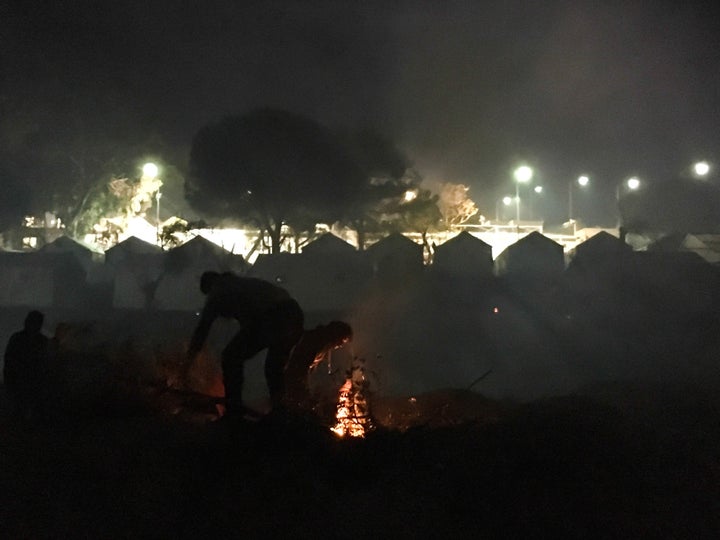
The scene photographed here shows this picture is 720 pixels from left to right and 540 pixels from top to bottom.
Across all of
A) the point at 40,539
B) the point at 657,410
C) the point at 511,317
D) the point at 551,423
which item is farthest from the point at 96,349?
the point at 511,317

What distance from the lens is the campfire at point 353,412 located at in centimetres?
532

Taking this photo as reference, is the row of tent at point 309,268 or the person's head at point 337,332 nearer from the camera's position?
the person's head at point 337,332

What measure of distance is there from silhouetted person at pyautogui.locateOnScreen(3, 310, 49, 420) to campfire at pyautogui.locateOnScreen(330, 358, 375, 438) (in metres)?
2.59

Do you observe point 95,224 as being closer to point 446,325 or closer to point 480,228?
point 480,228

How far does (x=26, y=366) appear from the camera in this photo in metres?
6.61

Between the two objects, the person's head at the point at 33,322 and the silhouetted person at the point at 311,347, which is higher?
the person's head at the point at 33,322

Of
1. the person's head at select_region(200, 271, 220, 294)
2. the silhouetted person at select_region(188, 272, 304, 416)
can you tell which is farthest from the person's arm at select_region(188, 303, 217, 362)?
the person's head at select_region(200, 271, 220, 294)

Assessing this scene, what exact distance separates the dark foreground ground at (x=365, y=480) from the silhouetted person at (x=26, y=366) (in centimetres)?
93

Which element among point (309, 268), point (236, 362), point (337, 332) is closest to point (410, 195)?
point (309, 268)

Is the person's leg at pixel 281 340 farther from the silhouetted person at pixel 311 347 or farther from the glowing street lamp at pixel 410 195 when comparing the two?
the glowing street lamp at pixel 410 195

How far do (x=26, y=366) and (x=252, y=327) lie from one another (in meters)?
2.29

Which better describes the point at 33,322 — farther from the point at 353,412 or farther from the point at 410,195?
the point at 410,195

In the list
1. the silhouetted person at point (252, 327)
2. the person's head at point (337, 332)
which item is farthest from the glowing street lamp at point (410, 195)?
the silhouetted person at point (252, 327)

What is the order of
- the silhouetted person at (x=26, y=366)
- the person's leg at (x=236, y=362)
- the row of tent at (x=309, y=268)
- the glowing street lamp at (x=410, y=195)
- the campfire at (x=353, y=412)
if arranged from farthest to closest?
the glowing street lamp at (x=410, y=195)
the row of tent at (x=309, y=268)
the silhouetted person at (x=26, y=366)
the person's leg at (x=236, y=362)
the campfire at (x=353, y=412)
